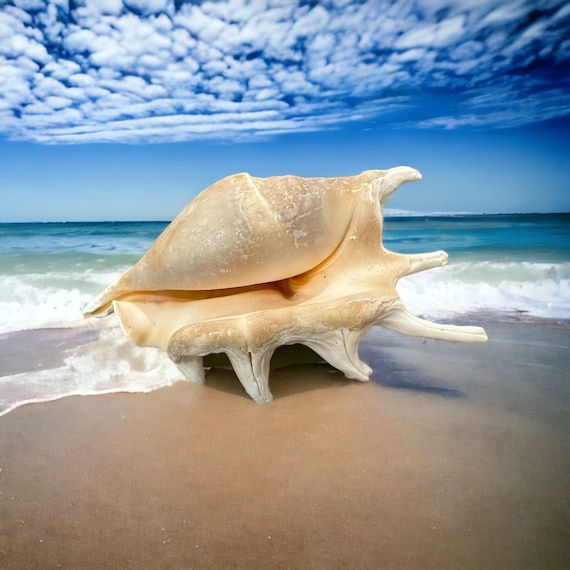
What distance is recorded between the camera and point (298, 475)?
1.16 metres

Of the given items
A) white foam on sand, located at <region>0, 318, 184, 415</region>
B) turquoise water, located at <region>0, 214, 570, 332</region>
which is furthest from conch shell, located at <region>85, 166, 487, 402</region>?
turquoise water, located at <region>0, 214, 570, 332</region>

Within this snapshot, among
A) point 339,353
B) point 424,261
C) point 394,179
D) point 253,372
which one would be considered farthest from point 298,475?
point 394,179

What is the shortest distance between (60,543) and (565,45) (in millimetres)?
8701

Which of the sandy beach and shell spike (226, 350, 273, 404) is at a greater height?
shell spike (226, 350, 273, 404)

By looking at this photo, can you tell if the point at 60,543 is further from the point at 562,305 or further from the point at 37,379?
the point at 562,305

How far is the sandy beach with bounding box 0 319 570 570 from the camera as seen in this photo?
907mm

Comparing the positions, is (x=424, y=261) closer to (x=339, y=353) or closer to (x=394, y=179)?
(x=394, y=179)

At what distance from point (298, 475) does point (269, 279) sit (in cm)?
75

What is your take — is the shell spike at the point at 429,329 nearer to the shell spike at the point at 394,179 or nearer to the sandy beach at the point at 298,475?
the sandy beach at the point at 298,475

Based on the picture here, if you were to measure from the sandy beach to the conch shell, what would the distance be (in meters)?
0.21

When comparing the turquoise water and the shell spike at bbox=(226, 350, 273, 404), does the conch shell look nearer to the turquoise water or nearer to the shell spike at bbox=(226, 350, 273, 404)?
the shell spike at bbox=(226, 350, 273, 404)

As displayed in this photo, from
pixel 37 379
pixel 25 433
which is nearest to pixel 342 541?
pixel 25 433

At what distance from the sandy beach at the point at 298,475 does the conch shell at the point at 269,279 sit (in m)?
0.21

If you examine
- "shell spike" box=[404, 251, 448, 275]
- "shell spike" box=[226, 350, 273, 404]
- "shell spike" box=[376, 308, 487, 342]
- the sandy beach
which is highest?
"shell spike" box=[404, 251, 448, 275]
